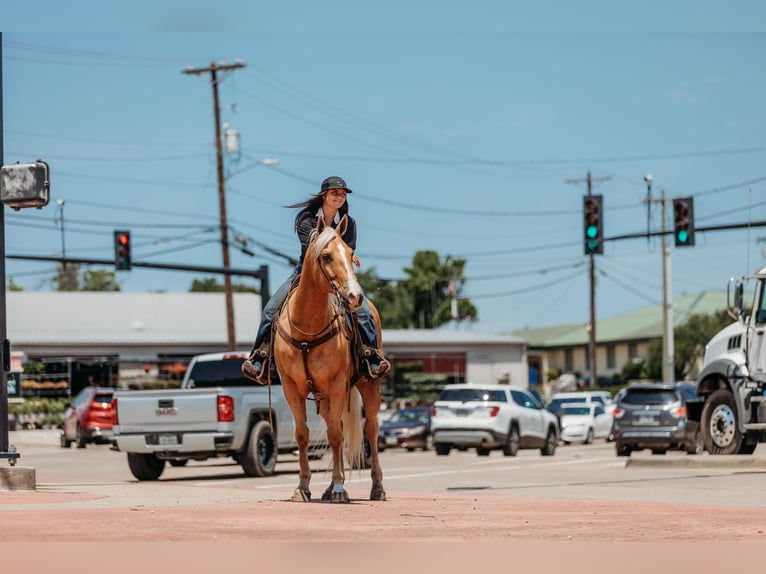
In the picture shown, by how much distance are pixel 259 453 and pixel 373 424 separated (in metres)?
9.50

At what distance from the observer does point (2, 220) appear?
17297 mm

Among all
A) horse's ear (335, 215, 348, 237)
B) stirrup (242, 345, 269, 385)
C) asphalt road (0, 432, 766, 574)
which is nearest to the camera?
asphalt road (0, 432, 766, 574)

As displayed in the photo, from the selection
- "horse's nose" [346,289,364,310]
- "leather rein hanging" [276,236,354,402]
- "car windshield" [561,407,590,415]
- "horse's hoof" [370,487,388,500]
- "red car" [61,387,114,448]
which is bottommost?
"car windshield" [561,407,590,415]

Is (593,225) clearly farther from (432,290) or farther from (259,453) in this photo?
(432,290)

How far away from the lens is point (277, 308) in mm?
13555

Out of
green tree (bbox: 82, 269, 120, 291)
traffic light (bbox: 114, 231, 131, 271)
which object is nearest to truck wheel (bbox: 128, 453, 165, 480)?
traffic light (bbox: 114, 231, 131, 271)

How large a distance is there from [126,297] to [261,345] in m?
65.5

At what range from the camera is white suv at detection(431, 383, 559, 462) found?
114 feet

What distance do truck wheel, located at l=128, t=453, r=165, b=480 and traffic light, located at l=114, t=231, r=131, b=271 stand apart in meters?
15.4

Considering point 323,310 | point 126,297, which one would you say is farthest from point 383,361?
point 126,297

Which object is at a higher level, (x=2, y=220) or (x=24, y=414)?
(x=2, y=220)

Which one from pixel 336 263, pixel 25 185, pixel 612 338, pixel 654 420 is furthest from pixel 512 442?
pixel 612 338

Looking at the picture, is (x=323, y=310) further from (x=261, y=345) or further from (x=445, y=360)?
(x=445, y=360)

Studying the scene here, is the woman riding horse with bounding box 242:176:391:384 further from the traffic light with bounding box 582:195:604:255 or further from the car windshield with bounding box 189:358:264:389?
the traffic light with bounding box 582:195:604:255
